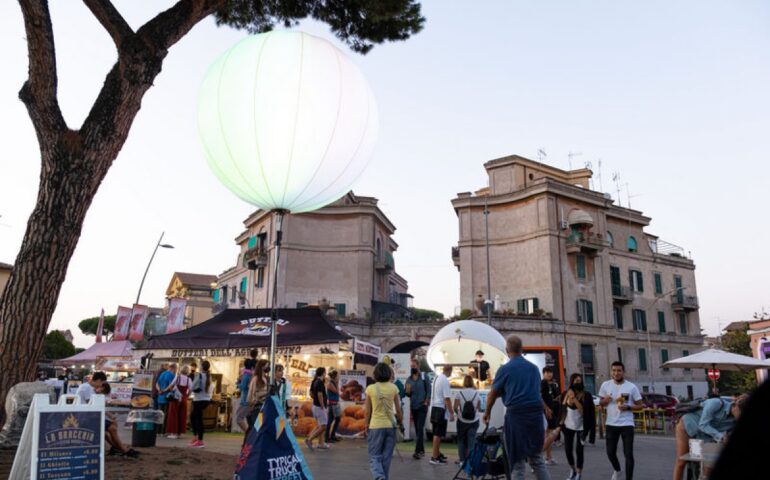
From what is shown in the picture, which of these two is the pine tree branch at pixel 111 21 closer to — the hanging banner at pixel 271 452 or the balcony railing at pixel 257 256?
the hanging banner at pixel 271 452

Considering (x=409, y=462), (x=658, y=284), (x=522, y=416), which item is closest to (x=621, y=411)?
(x=522, y=416)

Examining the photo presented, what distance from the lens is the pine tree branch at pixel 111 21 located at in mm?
7449

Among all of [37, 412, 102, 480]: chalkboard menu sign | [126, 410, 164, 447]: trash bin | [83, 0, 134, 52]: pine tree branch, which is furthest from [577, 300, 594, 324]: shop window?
[37, 412, 102, 480]: chalkboard menu sign

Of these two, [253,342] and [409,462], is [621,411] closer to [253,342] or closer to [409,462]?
[409,462]

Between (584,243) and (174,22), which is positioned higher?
(584,243)

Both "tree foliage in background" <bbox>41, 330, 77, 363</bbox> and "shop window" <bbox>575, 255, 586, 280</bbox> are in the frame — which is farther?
"tree foliage in background" <bbox>41, 330, 77, 363</bbox>

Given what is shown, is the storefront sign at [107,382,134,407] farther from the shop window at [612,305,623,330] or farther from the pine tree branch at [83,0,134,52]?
the shop window at [612,305,623,330]

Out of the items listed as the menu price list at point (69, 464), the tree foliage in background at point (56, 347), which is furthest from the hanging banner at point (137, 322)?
the tree foliage in background at point (56, 347)

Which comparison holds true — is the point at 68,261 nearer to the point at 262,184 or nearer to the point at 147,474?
the point at 262,184

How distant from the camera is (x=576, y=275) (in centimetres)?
4022

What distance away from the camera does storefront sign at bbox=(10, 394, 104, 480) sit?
575cm

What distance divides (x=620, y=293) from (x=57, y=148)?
4273cm

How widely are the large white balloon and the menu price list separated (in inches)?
132

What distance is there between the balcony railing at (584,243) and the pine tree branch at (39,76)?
36876 mm
